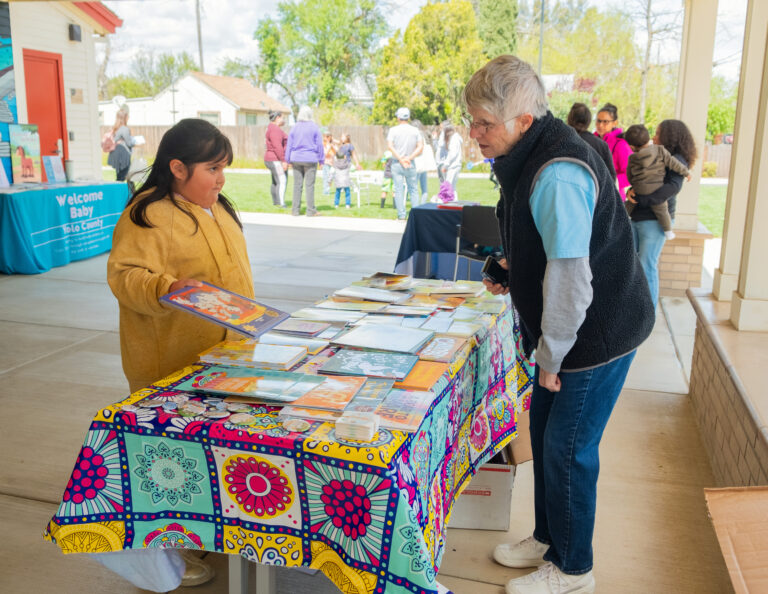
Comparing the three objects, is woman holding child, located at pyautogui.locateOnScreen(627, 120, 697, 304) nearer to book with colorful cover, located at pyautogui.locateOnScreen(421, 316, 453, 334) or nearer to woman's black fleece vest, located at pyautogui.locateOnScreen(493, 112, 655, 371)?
book with colorful cover, located at pyautogui.locateOnScreen(421, 316, 453, 334)

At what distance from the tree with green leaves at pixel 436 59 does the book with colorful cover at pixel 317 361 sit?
32.3 meters

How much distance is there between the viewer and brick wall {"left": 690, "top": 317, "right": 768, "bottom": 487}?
98.7 inches

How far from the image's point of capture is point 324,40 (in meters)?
43.9

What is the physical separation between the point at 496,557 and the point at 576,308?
1.13 m

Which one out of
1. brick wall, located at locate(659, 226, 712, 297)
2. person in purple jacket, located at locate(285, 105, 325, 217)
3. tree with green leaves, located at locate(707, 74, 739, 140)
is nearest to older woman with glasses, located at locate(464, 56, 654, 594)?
brick wall, located at locate(659, 226, 712, 297)

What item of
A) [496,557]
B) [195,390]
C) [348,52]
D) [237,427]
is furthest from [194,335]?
[348,52]

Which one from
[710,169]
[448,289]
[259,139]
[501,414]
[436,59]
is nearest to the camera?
[501,414]

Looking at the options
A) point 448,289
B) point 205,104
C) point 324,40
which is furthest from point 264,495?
point 205,104

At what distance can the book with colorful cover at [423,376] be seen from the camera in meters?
1.89

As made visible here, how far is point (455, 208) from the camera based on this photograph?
20.9 ft

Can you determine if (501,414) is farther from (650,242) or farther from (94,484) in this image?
(650,242)

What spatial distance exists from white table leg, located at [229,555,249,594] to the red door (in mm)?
9650

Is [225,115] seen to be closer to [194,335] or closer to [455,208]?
[455,208]

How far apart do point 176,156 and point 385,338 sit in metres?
0.87
